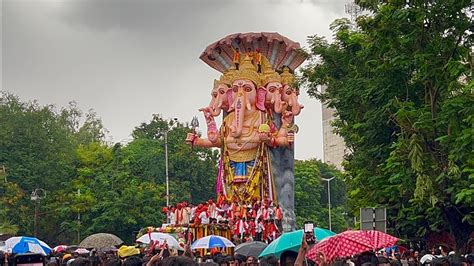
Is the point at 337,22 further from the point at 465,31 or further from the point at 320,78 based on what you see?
the point at 465,31

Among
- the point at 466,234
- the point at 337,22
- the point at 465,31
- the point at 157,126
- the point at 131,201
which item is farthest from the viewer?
the point at 157,126

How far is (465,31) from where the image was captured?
2184 centimetres

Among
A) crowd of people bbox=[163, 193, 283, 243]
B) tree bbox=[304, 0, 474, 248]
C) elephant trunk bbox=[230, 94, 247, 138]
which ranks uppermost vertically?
elephant trunk bbox=[230, 94, 247, 138]

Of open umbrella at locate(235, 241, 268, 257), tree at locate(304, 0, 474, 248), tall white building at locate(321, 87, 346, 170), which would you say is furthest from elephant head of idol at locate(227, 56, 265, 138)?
tall white building at locate(321, 87, 346, 170)

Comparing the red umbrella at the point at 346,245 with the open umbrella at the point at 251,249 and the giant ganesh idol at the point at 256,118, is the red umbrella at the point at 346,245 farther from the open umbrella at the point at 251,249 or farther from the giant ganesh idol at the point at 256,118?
the giant ganesh idol at the point at 256,118

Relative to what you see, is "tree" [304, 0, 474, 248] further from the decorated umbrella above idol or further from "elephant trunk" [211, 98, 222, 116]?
the decorated umbrella above idol

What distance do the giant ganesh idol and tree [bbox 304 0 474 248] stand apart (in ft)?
50.6

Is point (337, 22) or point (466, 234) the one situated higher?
point (337, 22)

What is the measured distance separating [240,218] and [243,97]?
22.4 ft

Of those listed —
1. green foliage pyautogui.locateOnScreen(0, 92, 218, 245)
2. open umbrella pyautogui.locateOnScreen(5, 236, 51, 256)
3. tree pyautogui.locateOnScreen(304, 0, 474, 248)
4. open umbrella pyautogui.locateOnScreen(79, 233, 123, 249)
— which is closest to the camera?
open umbrella pyautogui.locateOnScreen(5, 236, 51, 256)

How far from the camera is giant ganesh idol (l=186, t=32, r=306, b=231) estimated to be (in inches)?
1657

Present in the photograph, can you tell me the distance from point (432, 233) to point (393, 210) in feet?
4.85

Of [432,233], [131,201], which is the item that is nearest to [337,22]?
[432,233]

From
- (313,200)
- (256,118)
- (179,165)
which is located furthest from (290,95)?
(313,200)
